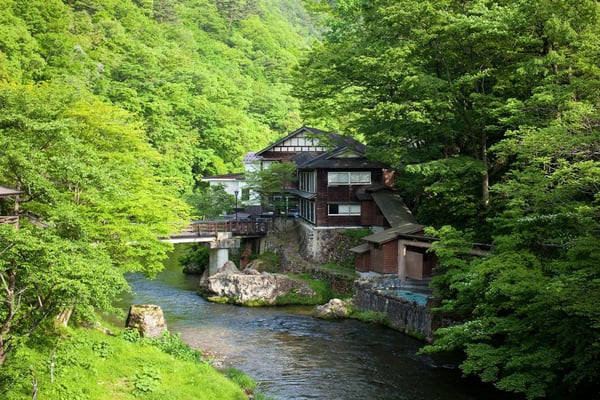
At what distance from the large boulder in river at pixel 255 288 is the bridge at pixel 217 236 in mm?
5529

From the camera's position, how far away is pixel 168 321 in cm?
2903

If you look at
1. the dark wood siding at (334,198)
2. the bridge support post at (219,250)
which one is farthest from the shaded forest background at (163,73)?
the dark wood siding at (334,198)

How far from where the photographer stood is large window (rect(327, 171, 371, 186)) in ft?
132

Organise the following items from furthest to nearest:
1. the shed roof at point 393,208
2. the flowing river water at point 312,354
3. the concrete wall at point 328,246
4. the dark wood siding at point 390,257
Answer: the concrete wall at point 328,246, the shed roof at point 393,208, the dark wood siding at point 390,257, the flowing river water at point 312,354

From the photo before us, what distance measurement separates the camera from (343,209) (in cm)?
4009

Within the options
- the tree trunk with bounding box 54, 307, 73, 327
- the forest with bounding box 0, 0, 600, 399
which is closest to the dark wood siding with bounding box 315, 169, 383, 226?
the forest with bounding box 0, 0, 600, 399

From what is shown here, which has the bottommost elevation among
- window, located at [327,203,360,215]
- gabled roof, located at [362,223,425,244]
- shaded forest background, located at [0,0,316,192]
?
gabled roof, located at [362,223,425,244]

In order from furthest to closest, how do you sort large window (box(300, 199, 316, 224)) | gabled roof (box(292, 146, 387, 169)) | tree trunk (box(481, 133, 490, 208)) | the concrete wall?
1. large window (box(300, 199, 316, 224))
2. gabled roof (box(292, 146, 387, 169))
3. the concrete wall
4. tree trunk (box(481, 133, 490, 208))

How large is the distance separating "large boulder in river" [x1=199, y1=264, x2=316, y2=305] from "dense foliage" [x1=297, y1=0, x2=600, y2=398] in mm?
8669

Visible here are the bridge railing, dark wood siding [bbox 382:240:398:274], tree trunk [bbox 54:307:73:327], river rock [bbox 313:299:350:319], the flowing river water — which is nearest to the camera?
tree trunk [bbox 54:307:73:327]

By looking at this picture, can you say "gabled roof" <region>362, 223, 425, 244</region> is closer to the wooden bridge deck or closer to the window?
the window

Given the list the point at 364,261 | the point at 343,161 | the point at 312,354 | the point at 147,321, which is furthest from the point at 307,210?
the point at 147,321

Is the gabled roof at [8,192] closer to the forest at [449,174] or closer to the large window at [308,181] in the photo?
the forest at [449,174]

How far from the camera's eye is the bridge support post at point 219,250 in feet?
135
